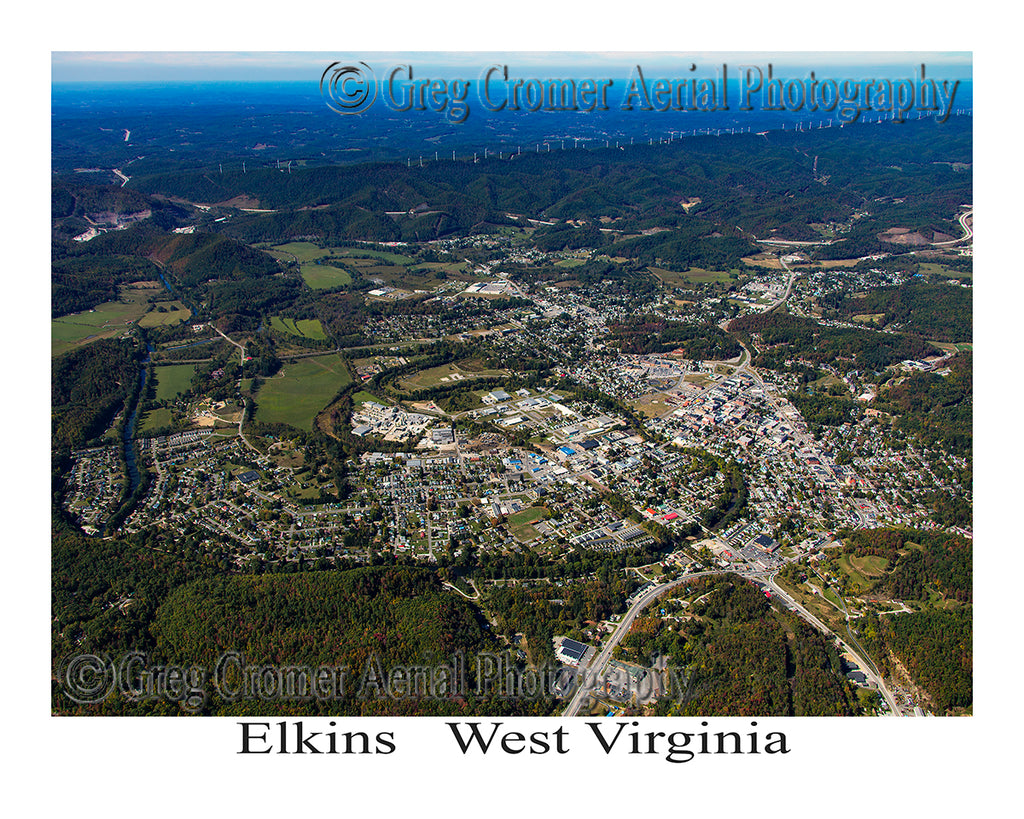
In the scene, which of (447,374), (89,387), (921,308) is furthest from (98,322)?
(921,308)

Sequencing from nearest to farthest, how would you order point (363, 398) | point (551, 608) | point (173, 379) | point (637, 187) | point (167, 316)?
point (551, 608) → point (363, 398) → point (173, 379) → point (167, 316) → point (637, 187)

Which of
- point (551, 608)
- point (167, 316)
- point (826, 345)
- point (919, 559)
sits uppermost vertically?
point (167, 316)

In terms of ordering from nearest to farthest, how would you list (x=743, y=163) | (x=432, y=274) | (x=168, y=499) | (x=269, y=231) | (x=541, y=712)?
(x=541, y=712) → (x=168, y=499) → (x=432, y=274) → (x=269, y=231) → (x=743, y=163)

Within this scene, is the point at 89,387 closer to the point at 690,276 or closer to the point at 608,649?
the point at 608,649

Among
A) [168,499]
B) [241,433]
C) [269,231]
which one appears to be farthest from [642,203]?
[168,499]

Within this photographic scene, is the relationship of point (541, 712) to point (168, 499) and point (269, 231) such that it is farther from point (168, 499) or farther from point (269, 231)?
point (269, 231)
